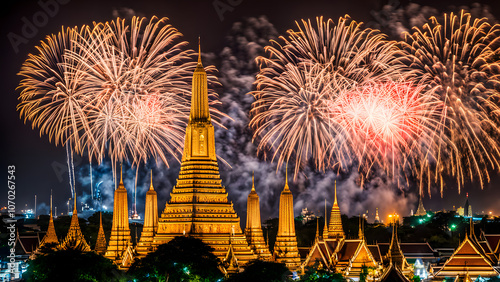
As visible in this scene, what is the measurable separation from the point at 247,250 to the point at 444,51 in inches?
1099

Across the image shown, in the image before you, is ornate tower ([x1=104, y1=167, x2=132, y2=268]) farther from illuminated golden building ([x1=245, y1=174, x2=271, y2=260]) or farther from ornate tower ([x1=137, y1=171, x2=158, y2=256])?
illuminated golden building ([x1=245, y1=174, x2=271, y2=260])

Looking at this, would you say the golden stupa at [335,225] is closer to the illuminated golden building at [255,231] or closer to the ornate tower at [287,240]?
the ornate tower at [287,240]

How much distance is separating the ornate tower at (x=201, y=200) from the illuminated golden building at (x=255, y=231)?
17.3 ft

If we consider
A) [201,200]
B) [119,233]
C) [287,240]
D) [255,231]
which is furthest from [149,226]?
[287,240]

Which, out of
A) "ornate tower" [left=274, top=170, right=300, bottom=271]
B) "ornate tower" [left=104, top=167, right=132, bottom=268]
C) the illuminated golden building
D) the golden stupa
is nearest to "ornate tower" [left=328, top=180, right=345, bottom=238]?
the golden stupa

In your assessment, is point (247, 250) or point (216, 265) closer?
point (216, 265)

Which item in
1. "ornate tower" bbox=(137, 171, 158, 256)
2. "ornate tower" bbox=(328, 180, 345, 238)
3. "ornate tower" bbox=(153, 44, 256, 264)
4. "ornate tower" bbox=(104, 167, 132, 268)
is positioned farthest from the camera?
"ornate tower" bbox=(328, 180, 345, 238)

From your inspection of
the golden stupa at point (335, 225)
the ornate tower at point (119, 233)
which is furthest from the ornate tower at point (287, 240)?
the golden stupa at point (335, 225)

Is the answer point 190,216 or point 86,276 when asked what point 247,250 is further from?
point 86,276

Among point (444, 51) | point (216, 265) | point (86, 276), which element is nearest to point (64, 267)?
point (86, 276)

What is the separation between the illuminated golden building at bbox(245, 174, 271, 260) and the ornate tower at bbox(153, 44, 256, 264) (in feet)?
17.3

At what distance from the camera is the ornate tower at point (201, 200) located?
9400 cm

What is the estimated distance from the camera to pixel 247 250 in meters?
94.5

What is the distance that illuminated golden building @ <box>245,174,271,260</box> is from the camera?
100 metres
